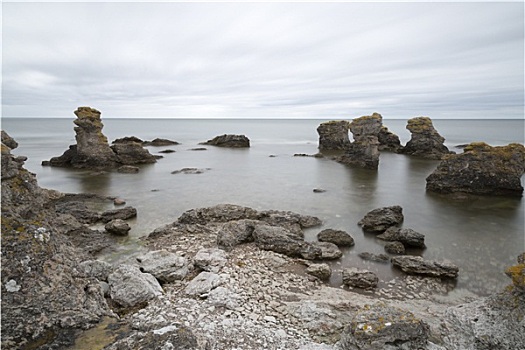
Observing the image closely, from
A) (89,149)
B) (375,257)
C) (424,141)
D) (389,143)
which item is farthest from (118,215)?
(389,143)

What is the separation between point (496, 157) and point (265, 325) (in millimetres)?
25490

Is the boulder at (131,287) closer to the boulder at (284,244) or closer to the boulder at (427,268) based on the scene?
the boulder at (284,244)

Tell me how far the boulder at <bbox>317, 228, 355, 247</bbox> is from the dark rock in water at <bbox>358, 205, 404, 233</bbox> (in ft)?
6.79

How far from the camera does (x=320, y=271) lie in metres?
11.0

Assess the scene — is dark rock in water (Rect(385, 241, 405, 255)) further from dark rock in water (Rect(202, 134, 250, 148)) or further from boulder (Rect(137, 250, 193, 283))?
dark rock in water (Rect(202, 134, 250, 148))

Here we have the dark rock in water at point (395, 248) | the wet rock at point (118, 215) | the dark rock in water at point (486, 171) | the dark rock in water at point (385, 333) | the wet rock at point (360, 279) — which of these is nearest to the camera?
the dark rock in water at point (385, 333)

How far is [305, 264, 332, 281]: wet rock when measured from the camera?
36.0 feet

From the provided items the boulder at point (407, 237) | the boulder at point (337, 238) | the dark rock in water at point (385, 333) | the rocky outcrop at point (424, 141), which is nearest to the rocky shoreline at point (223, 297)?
the dark rock in water at point (385, 333)

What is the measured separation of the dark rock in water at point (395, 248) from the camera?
1370 centimetres

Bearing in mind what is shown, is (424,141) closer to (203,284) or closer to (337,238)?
(337,238)

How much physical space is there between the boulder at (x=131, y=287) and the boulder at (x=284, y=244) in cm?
506

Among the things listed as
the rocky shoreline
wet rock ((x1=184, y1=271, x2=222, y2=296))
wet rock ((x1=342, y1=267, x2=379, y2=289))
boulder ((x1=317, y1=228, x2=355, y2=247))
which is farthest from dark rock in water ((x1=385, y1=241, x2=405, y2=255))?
wet rock ((x1=184, y1=271, x2=222, y2=296))

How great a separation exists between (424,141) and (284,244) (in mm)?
44788

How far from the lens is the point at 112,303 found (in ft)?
26.6
